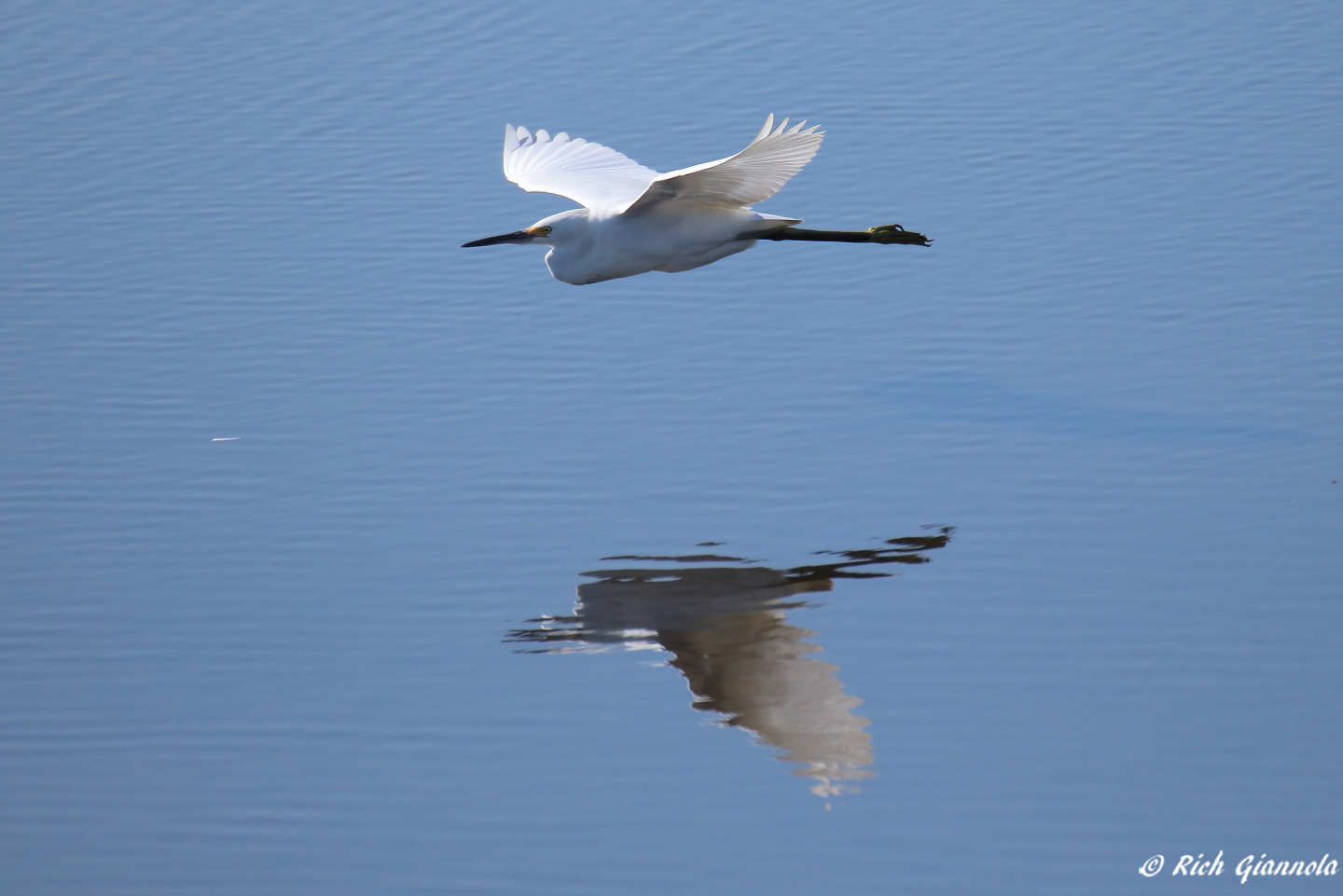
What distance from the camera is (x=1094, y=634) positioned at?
4.57m

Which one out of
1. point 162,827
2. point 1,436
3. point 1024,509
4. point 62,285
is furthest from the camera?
point 62,285

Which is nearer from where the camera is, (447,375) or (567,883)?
(567,883)

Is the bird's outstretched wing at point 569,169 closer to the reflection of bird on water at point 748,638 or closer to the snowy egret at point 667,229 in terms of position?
the snowy egret at point 667,229

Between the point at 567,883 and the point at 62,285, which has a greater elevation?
the point at 62,285

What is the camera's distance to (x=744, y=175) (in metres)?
5.44

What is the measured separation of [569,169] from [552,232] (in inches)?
28.9

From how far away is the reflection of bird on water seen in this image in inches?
166

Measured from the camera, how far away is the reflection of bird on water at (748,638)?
4.21m

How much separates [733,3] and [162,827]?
809 centimetres

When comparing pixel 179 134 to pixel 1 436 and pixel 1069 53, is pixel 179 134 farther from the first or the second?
pixel 1069 53

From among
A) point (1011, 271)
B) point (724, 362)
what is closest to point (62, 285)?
point (724, 362)

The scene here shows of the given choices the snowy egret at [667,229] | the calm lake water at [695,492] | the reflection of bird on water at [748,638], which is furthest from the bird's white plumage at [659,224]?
the reflection of bird on water at [748,638]

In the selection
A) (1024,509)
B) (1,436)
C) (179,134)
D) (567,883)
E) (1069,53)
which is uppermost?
(1069,53)

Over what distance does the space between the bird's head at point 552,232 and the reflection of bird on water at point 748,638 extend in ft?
4.64
